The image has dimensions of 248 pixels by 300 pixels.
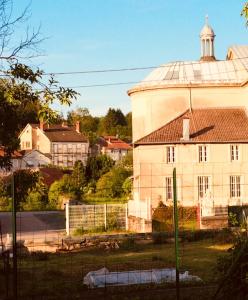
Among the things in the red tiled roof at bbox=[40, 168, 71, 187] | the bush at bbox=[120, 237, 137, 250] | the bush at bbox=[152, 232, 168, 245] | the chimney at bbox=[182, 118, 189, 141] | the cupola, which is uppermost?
the cupola

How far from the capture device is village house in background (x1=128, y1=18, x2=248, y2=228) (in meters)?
39.3

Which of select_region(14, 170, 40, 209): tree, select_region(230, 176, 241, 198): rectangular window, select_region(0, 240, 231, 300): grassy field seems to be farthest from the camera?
select_region(230, 176, 241, 198): rectangular window

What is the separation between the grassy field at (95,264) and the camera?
12531 millimetres

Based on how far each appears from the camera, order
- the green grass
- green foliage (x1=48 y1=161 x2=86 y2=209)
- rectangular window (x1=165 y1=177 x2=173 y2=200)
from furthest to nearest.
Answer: the green grass → green foliage (x1=48 y1=161 x2=86 y2=209) → rectangular window (x1=165 y1=177 x2=173 y2=200)

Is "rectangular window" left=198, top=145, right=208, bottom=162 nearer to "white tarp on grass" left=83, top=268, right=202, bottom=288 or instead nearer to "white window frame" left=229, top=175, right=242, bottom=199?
"white window frame" left=229, top=175, right=242, bottom=199

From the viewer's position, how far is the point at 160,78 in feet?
152

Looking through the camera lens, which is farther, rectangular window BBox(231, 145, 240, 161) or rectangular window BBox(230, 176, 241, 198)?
rectangular window BBox(231, 145, 240, 161)

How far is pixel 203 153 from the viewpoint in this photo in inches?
1554

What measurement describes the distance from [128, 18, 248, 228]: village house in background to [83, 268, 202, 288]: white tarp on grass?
21954 mm

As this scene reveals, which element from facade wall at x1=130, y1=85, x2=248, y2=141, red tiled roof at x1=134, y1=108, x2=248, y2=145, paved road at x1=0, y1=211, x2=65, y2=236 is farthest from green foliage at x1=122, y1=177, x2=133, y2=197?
red tiled roof at x1=134, y1=108, x2=248, y2=145

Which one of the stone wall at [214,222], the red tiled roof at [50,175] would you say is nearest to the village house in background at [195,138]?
the stone wall at [214,222]

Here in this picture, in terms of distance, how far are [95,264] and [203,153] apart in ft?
75.3

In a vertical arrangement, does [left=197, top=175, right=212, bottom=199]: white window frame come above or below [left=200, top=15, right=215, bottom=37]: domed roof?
below

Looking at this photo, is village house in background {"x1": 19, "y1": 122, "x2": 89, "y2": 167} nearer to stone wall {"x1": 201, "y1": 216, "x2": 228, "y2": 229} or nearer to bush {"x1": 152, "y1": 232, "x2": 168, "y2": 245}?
stone wall {"x1": 201, "y1": 216, "x2": 228, "y2": 229}
